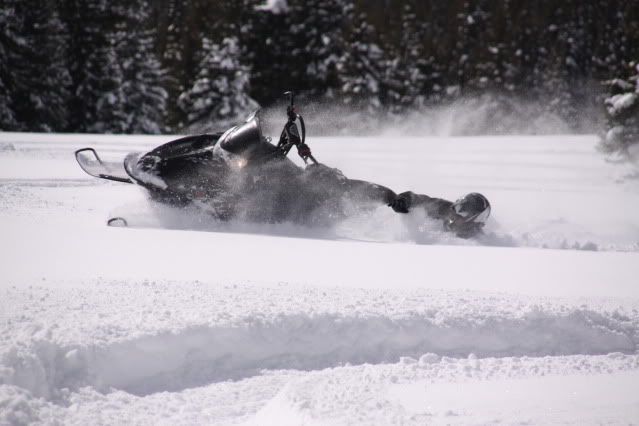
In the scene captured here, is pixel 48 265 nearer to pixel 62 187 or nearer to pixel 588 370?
pixel 588 370

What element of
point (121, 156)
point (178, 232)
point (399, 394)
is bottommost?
point (121, 156)

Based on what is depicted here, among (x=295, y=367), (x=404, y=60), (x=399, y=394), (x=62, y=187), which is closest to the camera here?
(x=399, y=394)

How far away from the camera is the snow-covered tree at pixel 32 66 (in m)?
28.8

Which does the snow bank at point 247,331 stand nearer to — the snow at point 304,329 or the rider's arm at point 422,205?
the snow at point 304,329

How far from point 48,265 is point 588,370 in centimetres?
368

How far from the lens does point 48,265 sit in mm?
4656

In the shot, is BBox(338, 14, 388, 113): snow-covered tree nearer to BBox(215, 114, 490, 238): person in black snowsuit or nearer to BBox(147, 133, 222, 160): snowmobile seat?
BBox(147, 133, 222, 160): snowmobile seat

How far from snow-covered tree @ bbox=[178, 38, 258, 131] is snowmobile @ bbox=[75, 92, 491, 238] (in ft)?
80.1

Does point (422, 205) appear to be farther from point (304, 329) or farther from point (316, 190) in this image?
point (304, 329)

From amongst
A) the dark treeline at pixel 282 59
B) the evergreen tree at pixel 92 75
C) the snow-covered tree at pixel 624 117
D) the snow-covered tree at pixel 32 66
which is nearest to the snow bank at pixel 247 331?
the snow-covered tree at pixel 624 117

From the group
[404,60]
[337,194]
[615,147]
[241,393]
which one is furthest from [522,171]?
[404,60]

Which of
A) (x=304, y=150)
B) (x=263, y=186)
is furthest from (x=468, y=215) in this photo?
(x=263, y=186)

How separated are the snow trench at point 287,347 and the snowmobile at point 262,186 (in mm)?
2934

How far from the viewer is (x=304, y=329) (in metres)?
3.72
